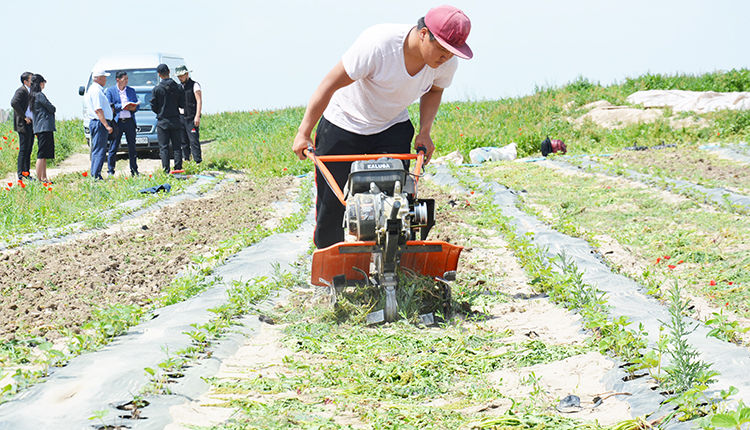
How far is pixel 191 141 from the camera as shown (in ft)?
38.6

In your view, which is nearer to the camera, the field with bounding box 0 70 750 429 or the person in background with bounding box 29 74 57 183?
the field with bounding box 0 70 750 429

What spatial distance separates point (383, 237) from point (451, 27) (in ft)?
3.46

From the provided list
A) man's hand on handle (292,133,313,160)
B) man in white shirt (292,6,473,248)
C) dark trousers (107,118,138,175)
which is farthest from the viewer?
dark trousers (107,118,138,175)

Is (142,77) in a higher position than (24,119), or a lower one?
higher

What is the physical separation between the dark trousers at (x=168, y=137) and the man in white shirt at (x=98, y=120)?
90 cm

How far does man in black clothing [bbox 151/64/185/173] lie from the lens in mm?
10391

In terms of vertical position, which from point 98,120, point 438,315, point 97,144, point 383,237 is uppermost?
point 98,120

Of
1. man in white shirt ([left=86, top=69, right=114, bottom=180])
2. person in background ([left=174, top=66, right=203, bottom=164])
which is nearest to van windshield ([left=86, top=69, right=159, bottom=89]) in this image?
person in background ([left=174, top=66, right=203, bottom=164])

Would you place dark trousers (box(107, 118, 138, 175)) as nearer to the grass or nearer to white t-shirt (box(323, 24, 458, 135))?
the grass

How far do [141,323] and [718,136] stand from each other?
13.4 metres

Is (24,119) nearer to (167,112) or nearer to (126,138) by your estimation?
(126,138)

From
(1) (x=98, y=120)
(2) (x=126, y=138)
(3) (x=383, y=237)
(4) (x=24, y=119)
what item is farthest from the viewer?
(2) (x=126, y=138)

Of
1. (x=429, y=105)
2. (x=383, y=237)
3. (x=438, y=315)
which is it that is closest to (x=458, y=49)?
(x=429, y=105)

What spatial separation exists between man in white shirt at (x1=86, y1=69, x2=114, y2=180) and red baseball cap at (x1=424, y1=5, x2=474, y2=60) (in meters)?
7.90
